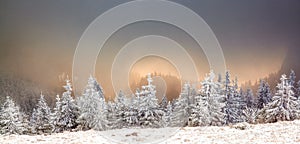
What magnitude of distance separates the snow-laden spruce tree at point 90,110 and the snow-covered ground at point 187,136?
25.8 feet

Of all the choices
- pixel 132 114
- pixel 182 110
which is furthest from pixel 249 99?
pixel 132 114

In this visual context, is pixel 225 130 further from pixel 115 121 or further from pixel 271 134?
pixel 115 121

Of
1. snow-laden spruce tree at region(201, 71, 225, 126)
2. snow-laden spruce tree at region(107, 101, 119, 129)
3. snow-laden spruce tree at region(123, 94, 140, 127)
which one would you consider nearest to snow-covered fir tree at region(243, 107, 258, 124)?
snow-laden spruce tree at region(201, 71, 225, 126)

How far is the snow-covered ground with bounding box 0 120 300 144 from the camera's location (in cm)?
1749

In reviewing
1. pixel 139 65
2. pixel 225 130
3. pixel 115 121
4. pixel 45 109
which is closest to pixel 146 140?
pixel 225 130

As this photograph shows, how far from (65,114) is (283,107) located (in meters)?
24.5

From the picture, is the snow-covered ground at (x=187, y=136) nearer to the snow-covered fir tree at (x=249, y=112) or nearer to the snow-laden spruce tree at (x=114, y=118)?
the snow-laden spruce tree at (x=114, y=118)

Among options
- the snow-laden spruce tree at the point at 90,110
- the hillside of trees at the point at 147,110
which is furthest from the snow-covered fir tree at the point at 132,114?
the snow-laden spruce tree at the point at 90,110

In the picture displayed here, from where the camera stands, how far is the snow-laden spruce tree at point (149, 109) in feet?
98.0

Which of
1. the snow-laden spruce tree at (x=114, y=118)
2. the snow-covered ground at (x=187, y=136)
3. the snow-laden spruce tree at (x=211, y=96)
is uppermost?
the snow-laden spruce tree at (x=211, y=96)

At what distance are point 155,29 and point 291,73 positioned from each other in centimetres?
3603

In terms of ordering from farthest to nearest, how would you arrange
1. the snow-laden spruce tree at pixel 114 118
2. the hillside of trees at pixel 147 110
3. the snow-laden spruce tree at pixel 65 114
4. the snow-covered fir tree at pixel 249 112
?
1. the snow-covered fir tree at pixel 249 112
2. the snow-laden spruce tree at pixel 114 118
3. the snow-laden spruce tree at pixel 65 114
4. the hillside of trees at pixel 147 110

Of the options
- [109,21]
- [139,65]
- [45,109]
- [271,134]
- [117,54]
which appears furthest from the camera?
[45,109]

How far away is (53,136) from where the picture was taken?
1977 centimetres
